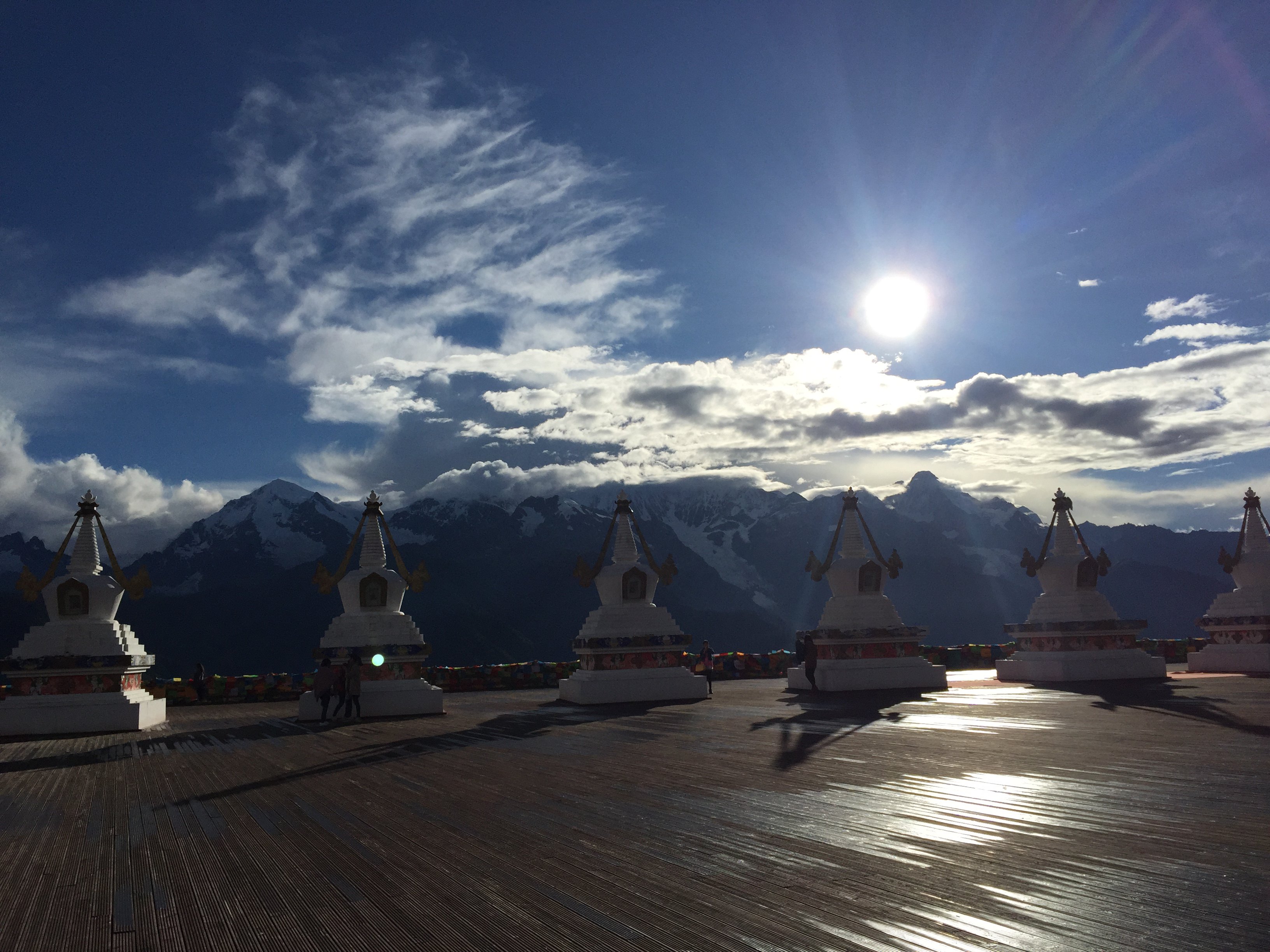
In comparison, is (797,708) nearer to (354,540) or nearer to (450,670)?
(354,540)

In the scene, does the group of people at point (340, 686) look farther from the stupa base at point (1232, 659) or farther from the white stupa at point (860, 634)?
the stupa base at point (1232, 659)

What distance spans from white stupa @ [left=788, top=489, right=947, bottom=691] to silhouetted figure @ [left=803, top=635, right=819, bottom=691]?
67 millimetres

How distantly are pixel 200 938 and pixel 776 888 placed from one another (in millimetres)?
3552

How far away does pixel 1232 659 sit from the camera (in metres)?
27.4

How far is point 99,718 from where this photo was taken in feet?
69.7

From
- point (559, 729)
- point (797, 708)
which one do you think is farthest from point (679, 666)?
point (559, 729)

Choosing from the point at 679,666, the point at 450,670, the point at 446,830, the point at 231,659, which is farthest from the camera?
the point at 231,659

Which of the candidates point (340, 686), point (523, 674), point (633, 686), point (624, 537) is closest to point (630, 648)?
point (633, 686)

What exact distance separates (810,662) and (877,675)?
1.87 meters

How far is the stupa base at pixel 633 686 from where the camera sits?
24.1m

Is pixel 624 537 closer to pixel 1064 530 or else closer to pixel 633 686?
pixel 633 686

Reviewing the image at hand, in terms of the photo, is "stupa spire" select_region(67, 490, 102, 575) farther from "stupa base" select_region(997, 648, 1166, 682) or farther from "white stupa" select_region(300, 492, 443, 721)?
"stupa base" select_region(997, 648, 1166, 682)

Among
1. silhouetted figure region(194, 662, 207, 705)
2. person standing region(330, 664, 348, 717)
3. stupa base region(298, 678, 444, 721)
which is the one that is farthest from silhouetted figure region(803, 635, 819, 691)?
silhouetted figure region(194, 662, 207, 705)

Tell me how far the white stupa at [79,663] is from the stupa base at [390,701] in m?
4.34
